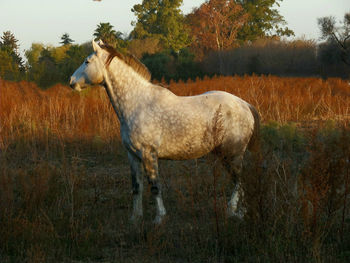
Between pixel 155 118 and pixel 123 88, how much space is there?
0.58 m

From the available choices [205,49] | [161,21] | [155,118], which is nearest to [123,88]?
[155,118]

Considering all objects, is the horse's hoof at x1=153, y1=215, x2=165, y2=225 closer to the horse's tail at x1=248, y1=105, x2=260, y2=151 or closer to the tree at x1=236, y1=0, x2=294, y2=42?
the horse's tail at x1=248, y1=105, x2=260, y2=151

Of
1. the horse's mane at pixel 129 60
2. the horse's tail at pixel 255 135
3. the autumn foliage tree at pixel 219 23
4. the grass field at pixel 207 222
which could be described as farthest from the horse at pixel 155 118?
the autumn foliage tree at pixel 219 23

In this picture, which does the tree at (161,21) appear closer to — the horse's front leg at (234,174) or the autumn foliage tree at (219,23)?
the autumn foliage tree at (219,23)

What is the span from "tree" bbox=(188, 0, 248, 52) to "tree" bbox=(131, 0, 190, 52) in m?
5.24

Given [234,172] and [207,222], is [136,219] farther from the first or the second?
[234,172]

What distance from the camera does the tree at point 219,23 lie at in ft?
167

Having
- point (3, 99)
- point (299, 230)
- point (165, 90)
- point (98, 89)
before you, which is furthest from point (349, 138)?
point (98, 89)

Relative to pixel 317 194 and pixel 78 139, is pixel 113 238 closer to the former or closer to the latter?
pixel 317 194

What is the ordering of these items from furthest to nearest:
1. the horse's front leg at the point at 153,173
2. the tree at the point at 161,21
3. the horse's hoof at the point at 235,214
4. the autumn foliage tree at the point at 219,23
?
the tree at the point at 161,21 → the autumn foliage tree at the point at 219,23 → the horse's front leg at the point at 153,173 → the horse's hoof at the point at 235,214

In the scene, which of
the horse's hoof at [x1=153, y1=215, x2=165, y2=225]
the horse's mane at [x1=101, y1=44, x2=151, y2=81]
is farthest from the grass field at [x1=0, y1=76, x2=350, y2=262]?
the horse's mane at [x1=101, y1=44, x2=151, y2=81]

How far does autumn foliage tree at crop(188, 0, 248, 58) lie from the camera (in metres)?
50.9

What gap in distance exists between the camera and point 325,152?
13.5 ft

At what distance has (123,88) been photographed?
5.43 meters
